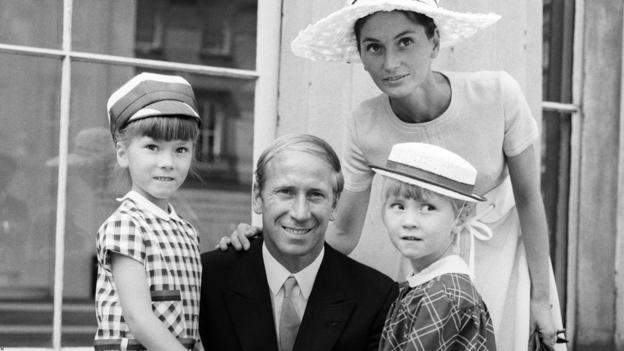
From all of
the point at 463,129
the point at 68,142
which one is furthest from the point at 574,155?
the point at 68,142

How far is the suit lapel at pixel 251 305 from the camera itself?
2535 millimetres

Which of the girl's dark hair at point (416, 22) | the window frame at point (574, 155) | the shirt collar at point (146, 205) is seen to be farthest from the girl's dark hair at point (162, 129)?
the window frame at point (574, 155)

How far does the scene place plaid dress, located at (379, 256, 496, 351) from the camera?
2195mm

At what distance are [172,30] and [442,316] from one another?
5.01 ft

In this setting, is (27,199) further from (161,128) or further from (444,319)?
(444,319)

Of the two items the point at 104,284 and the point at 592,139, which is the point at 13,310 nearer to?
the point at 104,284

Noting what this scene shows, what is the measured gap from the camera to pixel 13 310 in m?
3.00

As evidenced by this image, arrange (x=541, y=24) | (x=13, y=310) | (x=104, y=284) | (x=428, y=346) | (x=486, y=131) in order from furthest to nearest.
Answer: (x=541, y=24)
(x=13, y=310)
(x=486, y=131)
(x=104, y=284)
(x=428, y=346)

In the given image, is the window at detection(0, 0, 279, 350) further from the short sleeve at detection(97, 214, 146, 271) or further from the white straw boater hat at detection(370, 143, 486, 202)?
the white straw boater hat at detection(370, 143, 486, 202)

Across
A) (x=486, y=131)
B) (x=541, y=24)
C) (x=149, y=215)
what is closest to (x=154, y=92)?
(x=149, y=215)

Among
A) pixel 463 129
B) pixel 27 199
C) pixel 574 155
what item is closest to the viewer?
pixel 463 129

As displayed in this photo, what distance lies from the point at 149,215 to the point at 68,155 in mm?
814

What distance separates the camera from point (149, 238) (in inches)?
91.6

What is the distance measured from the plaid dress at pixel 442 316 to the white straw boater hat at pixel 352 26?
63 centimetres
